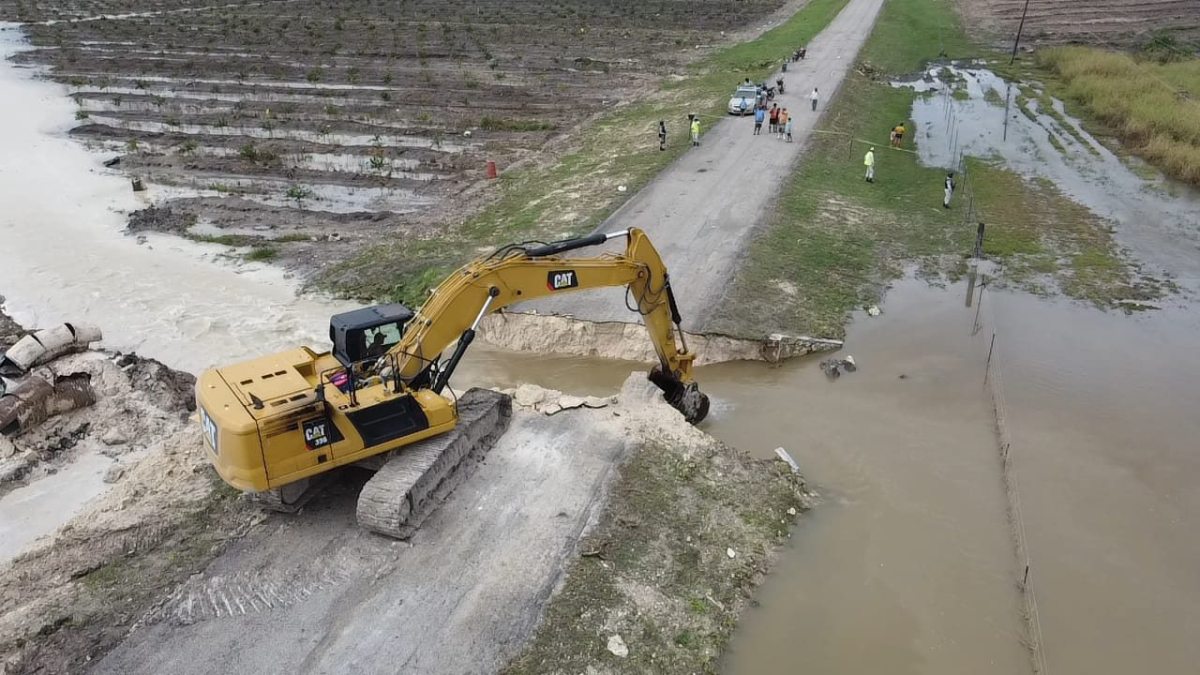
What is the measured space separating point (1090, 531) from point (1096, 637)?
215 centimetres

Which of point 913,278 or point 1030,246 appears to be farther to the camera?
point 1030,246

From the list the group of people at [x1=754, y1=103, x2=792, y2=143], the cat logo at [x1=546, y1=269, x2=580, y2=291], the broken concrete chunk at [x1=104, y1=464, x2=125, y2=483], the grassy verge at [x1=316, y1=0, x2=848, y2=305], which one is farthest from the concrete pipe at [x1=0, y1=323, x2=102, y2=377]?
the group of people at [x1=754, y1=103, x2=792, y2=143]

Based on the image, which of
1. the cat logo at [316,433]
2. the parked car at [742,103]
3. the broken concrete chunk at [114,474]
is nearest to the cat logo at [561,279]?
the cat logo at [316,433]

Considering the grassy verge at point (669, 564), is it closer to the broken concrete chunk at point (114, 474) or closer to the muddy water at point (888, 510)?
the muddy water at point (888, 510)

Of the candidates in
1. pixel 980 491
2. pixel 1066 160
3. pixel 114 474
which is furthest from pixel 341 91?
pixel 980 491

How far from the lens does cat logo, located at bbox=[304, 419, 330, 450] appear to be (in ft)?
32.3

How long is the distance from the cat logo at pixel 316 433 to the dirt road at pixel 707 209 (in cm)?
751

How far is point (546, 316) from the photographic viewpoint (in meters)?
16.8

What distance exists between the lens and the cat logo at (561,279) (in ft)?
38.2

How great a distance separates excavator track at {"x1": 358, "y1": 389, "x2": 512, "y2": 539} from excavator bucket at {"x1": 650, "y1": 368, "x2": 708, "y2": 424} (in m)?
3.01

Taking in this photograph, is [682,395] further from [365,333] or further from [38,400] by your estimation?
[38,400]

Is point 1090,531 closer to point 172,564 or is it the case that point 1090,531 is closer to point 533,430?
point 533,430

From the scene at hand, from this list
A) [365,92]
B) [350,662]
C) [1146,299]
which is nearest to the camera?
[350,662]

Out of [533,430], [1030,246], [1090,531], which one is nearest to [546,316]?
[533,430]
